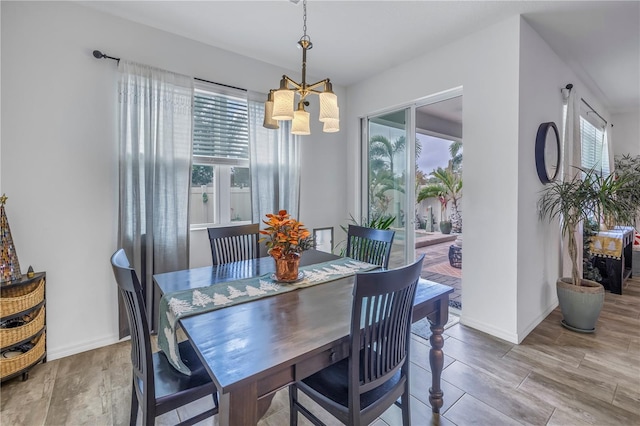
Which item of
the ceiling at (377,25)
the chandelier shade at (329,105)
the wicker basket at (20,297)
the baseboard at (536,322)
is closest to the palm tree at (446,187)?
the ceiling at (377,25)

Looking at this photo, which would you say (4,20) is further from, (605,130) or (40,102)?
(605,130)

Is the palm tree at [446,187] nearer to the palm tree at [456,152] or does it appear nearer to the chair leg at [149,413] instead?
the palm tree at [456,152]

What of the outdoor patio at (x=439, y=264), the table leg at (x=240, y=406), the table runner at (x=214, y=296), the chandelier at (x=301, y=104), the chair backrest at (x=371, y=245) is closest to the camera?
the table leg at (x=240, y=406)

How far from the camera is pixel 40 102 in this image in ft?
7.12

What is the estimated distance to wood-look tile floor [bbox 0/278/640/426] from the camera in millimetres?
1671

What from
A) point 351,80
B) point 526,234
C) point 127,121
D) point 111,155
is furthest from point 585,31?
point 111,155

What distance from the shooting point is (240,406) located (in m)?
0.91

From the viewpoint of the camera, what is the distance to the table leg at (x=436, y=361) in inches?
65.8

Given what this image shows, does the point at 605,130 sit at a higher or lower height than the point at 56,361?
higher

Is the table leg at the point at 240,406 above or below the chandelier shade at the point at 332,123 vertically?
below

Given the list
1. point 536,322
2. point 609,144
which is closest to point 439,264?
point 536,322

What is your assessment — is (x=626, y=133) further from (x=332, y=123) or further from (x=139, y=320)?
(x=139, y=320)

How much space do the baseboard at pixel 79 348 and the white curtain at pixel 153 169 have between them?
0.34ft

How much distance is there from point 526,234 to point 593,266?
2.07 meters
